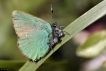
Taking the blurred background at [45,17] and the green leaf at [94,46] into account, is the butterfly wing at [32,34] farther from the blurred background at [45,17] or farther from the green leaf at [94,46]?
the blurred background at [45,17]

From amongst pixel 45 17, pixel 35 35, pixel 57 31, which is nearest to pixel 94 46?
pixel 57 31

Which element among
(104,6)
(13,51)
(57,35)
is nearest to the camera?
(104,6)

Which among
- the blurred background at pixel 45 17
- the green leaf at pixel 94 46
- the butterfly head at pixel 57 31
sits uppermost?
the blurred background at pixel 45 17

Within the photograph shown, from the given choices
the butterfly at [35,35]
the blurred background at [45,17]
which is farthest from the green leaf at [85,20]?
the blurred background at [45,17]

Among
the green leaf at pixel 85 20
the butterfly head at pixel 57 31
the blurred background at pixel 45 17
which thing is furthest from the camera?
the blurred background at pixel 45 17

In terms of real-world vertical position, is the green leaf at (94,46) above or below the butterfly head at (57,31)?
below

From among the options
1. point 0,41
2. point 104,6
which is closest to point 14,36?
point 0,41

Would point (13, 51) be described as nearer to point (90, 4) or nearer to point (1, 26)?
point (1, 26)

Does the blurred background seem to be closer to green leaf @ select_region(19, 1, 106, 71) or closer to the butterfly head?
the butterfly head
